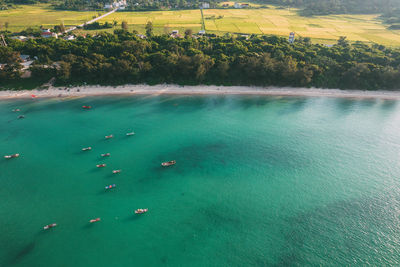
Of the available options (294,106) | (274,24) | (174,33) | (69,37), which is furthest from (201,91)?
(274,24)

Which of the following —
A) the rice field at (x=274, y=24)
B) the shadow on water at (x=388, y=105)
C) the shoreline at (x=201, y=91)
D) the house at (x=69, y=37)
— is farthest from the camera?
the rice field at (x=274, y=24)

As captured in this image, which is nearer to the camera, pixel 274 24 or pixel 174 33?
pixel 174 33

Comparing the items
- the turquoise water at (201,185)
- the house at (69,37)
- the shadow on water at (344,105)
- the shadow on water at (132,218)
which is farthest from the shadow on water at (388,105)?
the house at (69,37)

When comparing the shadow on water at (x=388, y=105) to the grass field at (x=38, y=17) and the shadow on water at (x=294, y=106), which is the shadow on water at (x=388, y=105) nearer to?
the shadow on water at (x=294, y=106)

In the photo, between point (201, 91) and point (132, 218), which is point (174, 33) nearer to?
point (201, 91)

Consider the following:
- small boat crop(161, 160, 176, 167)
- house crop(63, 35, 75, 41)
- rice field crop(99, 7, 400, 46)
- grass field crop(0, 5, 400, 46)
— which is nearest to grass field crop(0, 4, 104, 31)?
grass field crop(0, 5, 400, 46)
